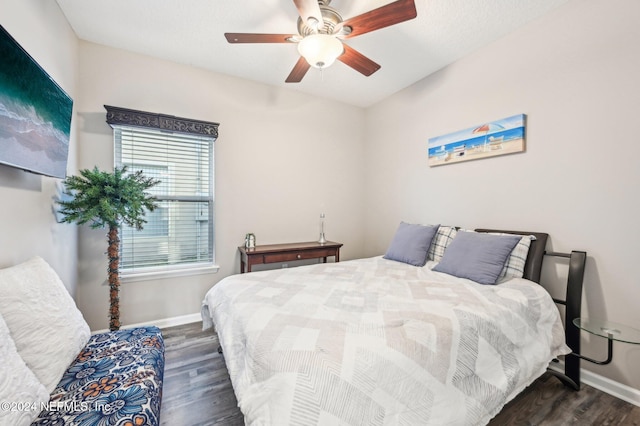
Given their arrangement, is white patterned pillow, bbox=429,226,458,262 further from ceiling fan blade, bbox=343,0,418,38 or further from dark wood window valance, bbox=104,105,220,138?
dark wood window valance, bbox=104,105,220,138

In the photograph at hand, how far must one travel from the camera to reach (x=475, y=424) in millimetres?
1211

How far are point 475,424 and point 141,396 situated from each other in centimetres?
150

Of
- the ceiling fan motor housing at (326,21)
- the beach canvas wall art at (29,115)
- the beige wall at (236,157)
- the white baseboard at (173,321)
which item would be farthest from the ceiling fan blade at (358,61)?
the white baseboard at (173,321)

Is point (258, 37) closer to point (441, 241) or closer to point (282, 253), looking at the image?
point (282, 253)

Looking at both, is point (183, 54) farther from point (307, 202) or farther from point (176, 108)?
point (307, 202)

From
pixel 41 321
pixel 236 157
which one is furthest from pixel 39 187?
pixel 236 157

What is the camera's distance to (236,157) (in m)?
3.18

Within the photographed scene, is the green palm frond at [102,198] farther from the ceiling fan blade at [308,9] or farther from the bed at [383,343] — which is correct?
the ceiling fan blade at [308,9]

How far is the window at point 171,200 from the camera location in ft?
8.89

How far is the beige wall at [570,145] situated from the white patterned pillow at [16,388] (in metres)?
3.15

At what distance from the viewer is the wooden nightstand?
294 cm

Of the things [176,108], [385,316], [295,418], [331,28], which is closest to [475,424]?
[385,316]

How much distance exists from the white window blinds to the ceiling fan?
1.50 meters

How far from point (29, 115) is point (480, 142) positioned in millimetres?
3354
